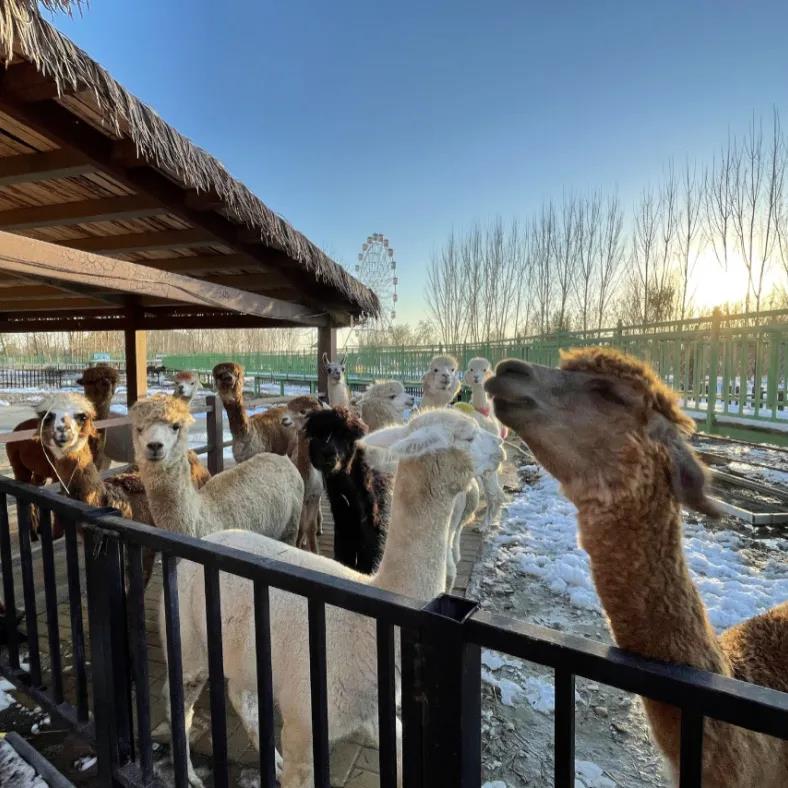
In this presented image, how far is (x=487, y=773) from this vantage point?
214 cm

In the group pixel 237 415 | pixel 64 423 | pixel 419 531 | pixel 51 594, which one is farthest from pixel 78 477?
pixel 237 415

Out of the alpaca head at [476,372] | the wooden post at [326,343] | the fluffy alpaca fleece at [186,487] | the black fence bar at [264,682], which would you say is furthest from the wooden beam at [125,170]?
the alpaca head at [476,372]

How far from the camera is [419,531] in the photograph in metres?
1.91

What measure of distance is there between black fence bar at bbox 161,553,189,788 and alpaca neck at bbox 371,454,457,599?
73 cm

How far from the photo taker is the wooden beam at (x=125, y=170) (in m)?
2.69

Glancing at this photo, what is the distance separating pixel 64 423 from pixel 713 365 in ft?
26.9

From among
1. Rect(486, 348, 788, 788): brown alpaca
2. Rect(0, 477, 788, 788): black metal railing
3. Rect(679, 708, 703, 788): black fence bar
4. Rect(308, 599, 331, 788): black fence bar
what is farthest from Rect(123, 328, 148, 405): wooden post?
Rect(679, 708, 703, 788): black fence bar

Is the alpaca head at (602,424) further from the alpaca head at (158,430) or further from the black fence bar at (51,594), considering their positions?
the alpaca head at (158,430)

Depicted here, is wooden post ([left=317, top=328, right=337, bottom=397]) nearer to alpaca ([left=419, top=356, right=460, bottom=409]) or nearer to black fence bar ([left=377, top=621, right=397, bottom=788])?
alpaca ([left=419, top=356, right=460, bottom=409])

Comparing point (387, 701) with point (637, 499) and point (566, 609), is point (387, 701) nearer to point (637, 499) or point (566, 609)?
point (637, 499)

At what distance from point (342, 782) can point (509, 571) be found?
2.58 metres

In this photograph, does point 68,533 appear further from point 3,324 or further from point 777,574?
point 3,324

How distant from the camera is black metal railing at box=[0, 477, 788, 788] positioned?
2.59ft

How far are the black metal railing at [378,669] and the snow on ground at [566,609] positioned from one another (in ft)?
0.50
